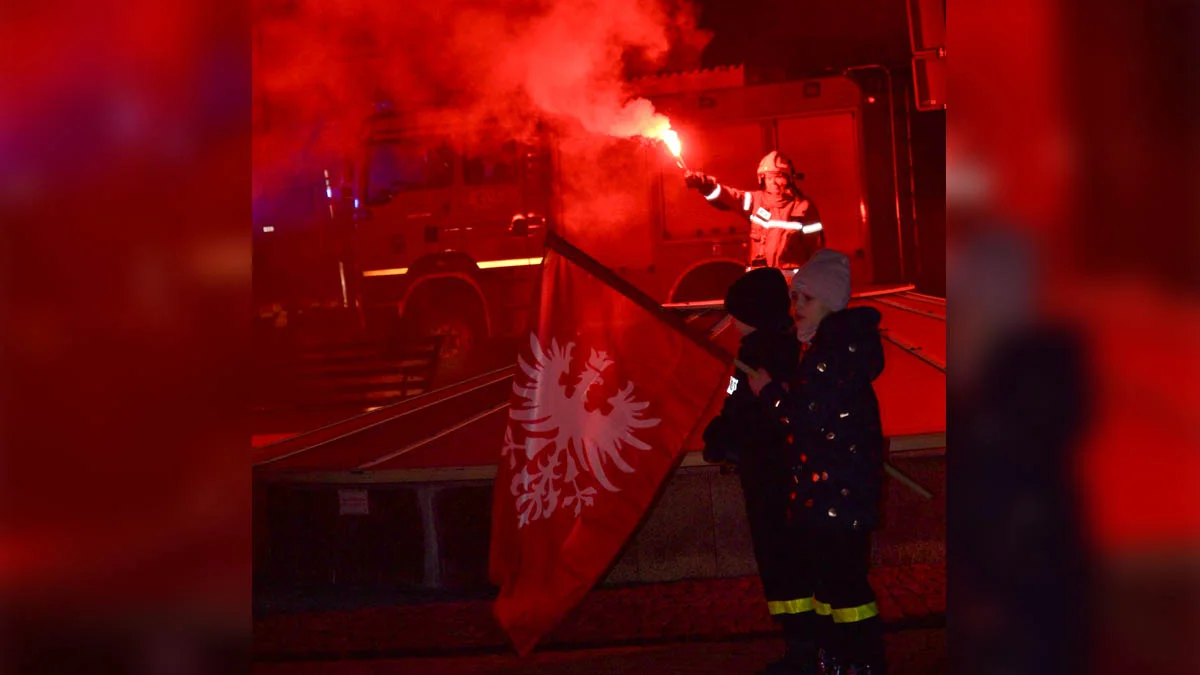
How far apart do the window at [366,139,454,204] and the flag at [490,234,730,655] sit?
27.1ft

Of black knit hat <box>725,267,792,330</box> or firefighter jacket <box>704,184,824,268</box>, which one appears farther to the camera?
firefighter jacket <box>704,184,824,268</box>

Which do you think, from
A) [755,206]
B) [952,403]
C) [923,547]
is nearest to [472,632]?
[923,547]

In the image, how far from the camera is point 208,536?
1477 mm

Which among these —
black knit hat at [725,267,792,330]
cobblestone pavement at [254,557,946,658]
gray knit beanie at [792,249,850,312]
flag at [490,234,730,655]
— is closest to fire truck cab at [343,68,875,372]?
cobblestone pavement at [254,557,946,658]

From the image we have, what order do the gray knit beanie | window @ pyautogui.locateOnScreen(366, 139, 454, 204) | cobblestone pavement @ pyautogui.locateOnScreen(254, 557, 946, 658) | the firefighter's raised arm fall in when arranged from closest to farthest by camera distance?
1. the gray knit beanie
2. cobblestone pavement @ pyautogui.locateOnScreen(254, 557, 946, 658)
3. the firefighter's raised arm
4. window @ pyautogui.locateOnScreen(366, 139, 454, 204)

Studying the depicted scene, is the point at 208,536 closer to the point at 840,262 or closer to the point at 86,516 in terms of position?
the point at 86,516

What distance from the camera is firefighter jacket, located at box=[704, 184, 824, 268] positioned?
8.80m

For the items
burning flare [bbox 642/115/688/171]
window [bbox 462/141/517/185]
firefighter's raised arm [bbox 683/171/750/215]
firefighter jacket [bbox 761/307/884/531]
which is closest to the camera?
firefighter jacket [bbox 761/307/884/531]

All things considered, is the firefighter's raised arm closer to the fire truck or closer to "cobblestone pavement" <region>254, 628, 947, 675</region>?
the fire truck

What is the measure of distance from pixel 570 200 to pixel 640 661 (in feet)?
27.9

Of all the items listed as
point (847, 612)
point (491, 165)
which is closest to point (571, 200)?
point (491, 165)

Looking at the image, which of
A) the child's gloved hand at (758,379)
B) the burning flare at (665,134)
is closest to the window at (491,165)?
the burning flare at (665,134)

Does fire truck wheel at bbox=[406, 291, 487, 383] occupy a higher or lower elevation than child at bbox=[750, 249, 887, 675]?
higher

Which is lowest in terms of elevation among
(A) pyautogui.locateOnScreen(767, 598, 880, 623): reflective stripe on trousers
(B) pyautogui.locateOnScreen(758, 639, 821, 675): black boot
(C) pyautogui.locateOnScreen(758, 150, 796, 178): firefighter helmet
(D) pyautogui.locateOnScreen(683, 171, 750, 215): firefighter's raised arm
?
(B) pyautogui.locateOnScreen(758, 639, 821, 675): black boot
